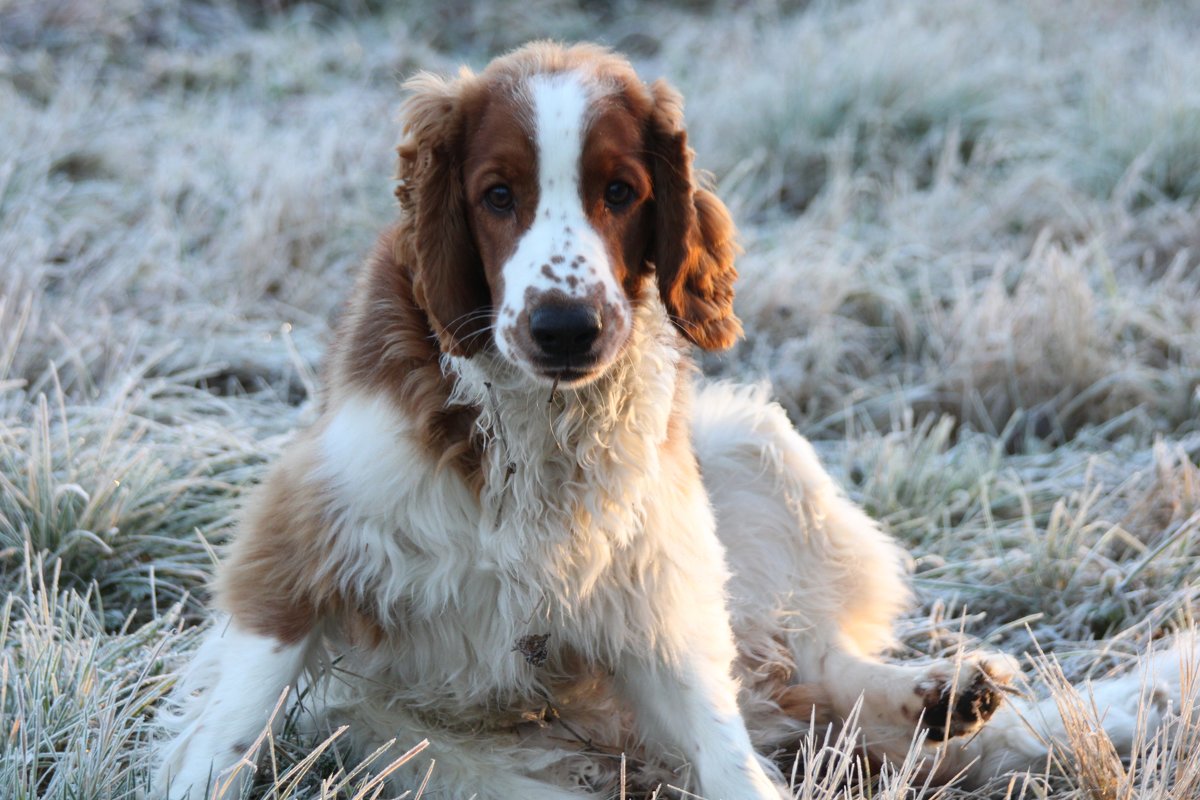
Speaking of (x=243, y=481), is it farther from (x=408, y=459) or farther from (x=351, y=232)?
(x=351, y=232)

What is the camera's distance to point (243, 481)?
13.8ft

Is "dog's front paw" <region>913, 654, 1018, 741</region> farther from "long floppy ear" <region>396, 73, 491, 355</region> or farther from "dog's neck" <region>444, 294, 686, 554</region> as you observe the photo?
"long floppy ear" <region>396, 73, 491, 355</region>

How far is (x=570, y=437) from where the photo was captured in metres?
2.78

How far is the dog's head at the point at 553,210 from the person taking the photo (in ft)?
8.31

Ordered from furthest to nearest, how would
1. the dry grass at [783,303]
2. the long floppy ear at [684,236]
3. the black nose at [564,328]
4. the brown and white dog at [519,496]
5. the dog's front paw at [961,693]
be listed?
1. the dry grass at [783,303]
2. the dog's front paw at [961,693]
3. the long floppy ear at [684,236]
4. the brown and white dog at [519,496]
5. the black nose at [564,328]

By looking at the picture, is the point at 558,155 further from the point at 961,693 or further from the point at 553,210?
the point at 961,693

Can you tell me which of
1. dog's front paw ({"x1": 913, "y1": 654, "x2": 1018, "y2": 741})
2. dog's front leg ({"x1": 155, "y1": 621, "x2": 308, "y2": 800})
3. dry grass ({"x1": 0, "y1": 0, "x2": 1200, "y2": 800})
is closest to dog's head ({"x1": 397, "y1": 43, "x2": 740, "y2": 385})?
dog's front leg ({"x1": 155, "y1": 621, "x2": 308, "y2": 800})

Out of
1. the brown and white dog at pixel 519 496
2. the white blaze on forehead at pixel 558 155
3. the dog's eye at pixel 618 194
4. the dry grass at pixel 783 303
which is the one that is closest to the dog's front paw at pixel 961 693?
the brown and white dog at pixel 519 496

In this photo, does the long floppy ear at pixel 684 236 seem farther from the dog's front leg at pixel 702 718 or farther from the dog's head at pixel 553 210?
the dog's front leg at pixel 702 718

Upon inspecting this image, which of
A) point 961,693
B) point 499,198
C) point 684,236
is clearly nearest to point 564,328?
point 499,198

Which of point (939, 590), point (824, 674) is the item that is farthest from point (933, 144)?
point (824, 674)

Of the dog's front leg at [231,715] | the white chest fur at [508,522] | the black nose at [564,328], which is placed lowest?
the dog's front leg at [231,715]

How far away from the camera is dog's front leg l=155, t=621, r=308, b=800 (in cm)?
263

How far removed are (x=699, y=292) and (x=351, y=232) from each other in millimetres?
4037
